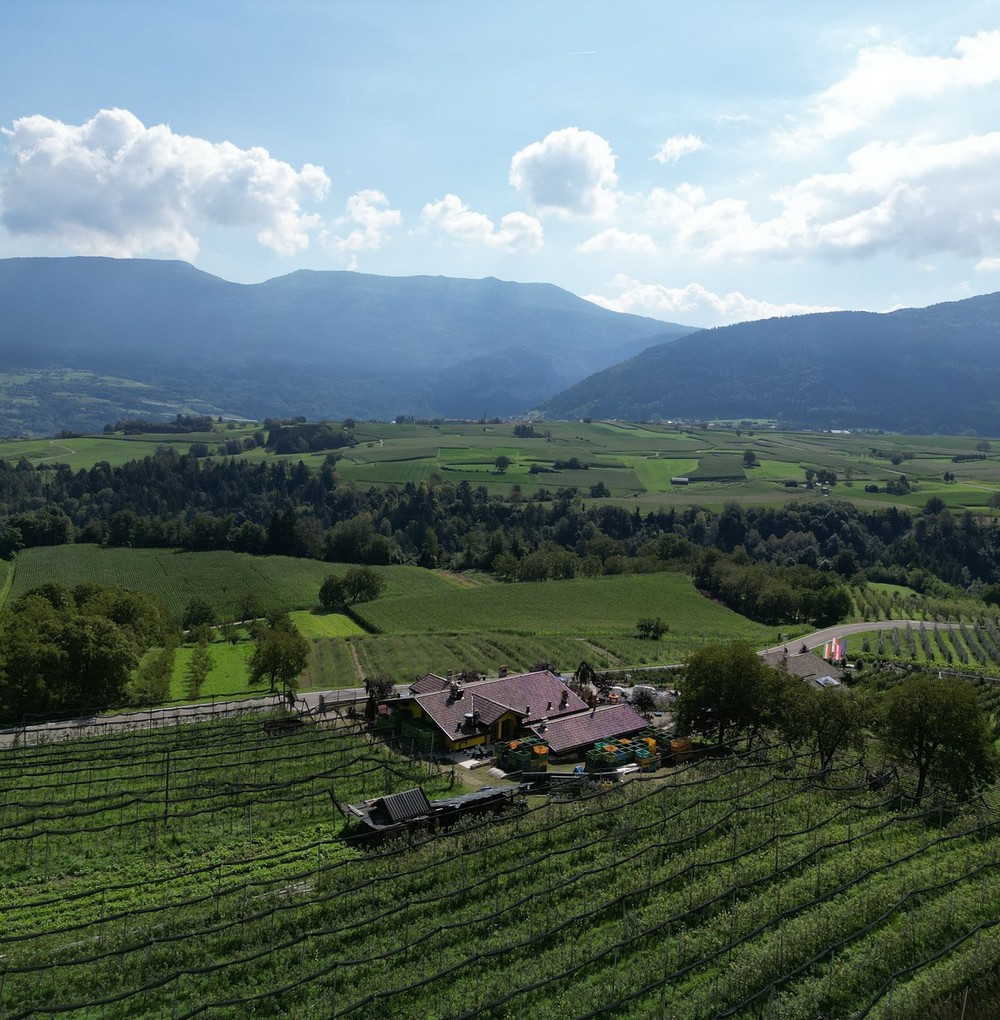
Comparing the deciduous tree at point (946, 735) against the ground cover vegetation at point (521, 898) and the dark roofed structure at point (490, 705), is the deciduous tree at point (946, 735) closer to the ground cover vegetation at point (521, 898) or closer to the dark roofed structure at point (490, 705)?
the ground cover vegetation at point (521, 898)

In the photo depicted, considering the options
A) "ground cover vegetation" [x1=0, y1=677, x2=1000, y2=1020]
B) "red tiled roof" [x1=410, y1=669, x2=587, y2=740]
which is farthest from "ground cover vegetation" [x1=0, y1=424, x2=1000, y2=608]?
"ground cover vegetation" [x1=0, y1=677, x2=1000, y2=1020]

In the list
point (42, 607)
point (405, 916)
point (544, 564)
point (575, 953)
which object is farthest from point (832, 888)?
point (544, 564)

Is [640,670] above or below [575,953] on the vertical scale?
below

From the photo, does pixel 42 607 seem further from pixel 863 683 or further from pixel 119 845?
pixel 863 683

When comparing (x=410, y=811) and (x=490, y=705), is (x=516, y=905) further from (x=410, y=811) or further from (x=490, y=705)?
(x=490, y=705)

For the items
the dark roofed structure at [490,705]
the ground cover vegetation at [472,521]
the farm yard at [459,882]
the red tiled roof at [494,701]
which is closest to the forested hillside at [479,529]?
the ground cover vegetation at [472,521]

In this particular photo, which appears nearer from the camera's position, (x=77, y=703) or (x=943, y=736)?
(x=943, y=736)
